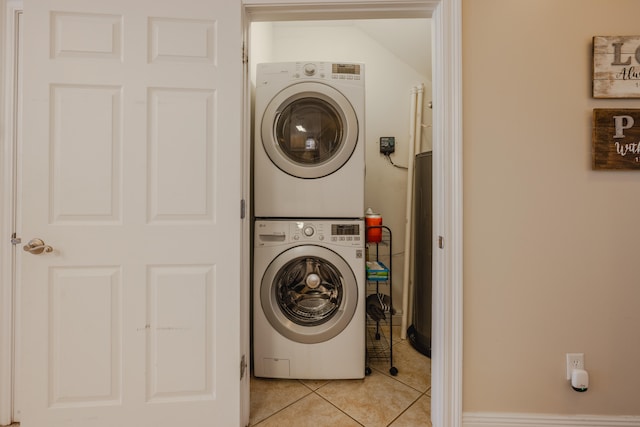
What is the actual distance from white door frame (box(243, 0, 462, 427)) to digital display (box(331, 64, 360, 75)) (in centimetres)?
37

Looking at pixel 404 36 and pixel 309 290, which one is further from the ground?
pixel 404 36

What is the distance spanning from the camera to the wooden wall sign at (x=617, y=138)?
3.71 feet

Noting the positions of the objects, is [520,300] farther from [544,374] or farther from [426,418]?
[426,418]

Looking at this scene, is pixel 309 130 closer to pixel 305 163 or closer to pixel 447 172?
pixel 305 163

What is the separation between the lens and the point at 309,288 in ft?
5.44

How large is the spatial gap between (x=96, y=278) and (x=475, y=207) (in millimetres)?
1654

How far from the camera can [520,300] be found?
1.18m

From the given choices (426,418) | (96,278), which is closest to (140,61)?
(96,278)

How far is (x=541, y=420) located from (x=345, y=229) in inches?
47.7

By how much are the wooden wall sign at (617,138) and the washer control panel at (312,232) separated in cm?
110

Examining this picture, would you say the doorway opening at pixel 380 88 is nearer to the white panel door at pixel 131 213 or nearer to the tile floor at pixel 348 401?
the tile floor at pixel 348 401

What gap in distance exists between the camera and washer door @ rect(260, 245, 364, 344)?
5.06ft

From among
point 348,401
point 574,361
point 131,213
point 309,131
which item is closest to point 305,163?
point 309,131

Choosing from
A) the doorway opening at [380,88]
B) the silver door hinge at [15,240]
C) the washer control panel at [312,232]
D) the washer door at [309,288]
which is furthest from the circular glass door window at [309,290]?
the silver door hinge at [15,240]
